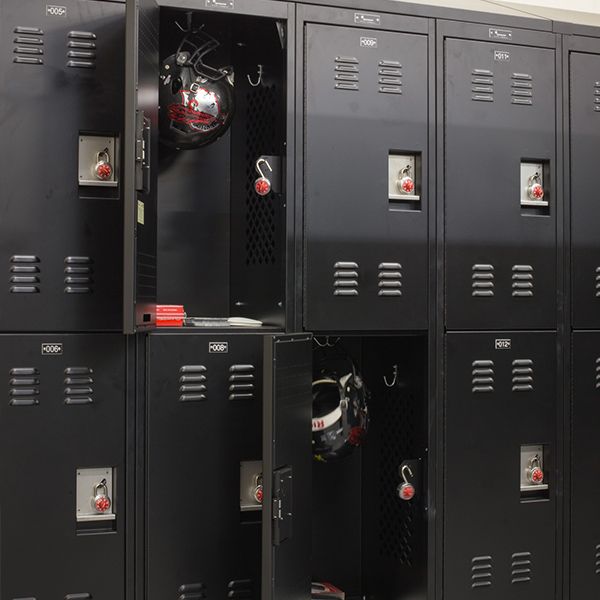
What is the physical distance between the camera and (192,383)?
321 centimetres

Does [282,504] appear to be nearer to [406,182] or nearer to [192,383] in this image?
[192,383]

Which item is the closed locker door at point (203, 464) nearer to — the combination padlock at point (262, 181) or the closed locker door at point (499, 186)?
the combination padlock at point (262, 181)

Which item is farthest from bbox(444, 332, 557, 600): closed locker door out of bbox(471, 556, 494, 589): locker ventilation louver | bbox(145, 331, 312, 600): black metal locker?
bbox(145, 331, 312, 600): black metal locker

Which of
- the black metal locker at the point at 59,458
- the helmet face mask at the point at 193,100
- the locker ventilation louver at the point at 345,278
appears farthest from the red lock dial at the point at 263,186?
the black metal locker at the point at 59,458

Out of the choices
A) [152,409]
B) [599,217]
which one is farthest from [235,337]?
[599,217]

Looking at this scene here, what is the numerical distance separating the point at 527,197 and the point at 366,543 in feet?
5.48

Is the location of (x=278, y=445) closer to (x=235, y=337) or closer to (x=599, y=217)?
(x=235, y=337)

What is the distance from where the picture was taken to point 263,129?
11.6 ft

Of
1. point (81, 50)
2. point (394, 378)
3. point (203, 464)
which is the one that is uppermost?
point (81, 50)

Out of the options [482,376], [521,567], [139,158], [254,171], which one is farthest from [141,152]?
[521,567]

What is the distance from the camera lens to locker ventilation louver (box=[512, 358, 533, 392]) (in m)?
3.60

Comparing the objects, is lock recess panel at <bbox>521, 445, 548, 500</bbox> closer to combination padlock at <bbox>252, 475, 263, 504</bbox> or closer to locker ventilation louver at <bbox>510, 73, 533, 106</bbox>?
combination padlock at <bbox>252, 475, 263, 504</bbox>

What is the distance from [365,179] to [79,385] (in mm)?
1313

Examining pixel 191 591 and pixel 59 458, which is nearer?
pixel 59 458
